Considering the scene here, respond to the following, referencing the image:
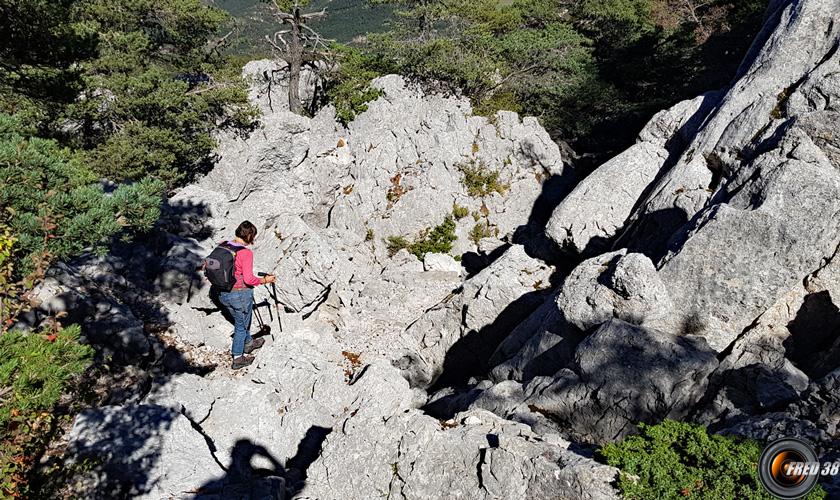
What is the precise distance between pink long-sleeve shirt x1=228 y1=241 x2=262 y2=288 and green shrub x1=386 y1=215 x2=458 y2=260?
8980mm

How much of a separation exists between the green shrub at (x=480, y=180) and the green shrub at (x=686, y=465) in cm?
1494

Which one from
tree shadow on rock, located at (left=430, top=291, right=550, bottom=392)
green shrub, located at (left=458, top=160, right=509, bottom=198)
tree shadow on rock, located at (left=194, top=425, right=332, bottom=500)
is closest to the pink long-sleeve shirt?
tree shadow on rock, located at (left=194, top=425, right=332, bottom=500)

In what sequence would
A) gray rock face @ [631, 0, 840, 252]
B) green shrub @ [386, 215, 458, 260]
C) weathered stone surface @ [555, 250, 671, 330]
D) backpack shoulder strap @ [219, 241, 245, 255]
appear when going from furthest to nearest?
1. green shrub @ [386, 215, 458, 260]
2. gray rock face @ [631, 0, 840, 252]
3. backpack shoulder strap @ [219, 241, 245, 255]
4. weathered stone surface @ [555, 250, 671, 330]

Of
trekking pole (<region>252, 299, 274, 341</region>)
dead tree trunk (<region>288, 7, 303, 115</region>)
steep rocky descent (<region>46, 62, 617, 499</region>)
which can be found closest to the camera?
steep rocky descent (<region>46, 62, 617, 499</region>)

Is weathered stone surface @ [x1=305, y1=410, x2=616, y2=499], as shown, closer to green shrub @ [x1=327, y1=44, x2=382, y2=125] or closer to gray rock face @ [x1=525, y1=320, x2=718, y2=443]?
gray rock face @ [x1=525, y1=320, x2=718, y2=443]

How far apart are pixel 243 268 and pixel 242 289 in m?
0.68

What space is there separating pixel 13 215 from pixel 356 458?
22.9ft

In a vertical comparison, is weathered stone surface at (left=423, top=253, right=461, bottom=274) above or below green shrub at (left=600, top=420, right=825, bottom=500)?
below

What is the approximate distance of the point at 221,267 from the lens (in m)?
10.4

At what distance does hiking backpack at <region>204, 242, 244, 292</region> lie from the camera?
10.3 m

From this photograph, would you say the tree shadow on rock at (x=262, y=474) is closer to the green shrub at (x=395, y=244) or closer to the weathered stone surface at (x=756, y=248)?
the weathered stone surface at (x=756, y=248)

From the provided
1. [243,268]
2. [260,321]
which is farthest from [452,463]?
[260,321]

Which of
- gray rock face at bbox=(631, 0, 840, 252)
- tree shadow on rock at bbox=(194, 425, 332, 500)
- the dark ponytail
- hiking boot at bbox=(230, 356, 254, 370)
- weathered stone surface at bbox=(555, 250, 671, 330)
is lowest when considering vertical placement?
hiking boot at bbox=(230, 356, 254, 370)

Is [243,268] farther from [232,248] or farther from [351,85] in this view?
[351,85]
